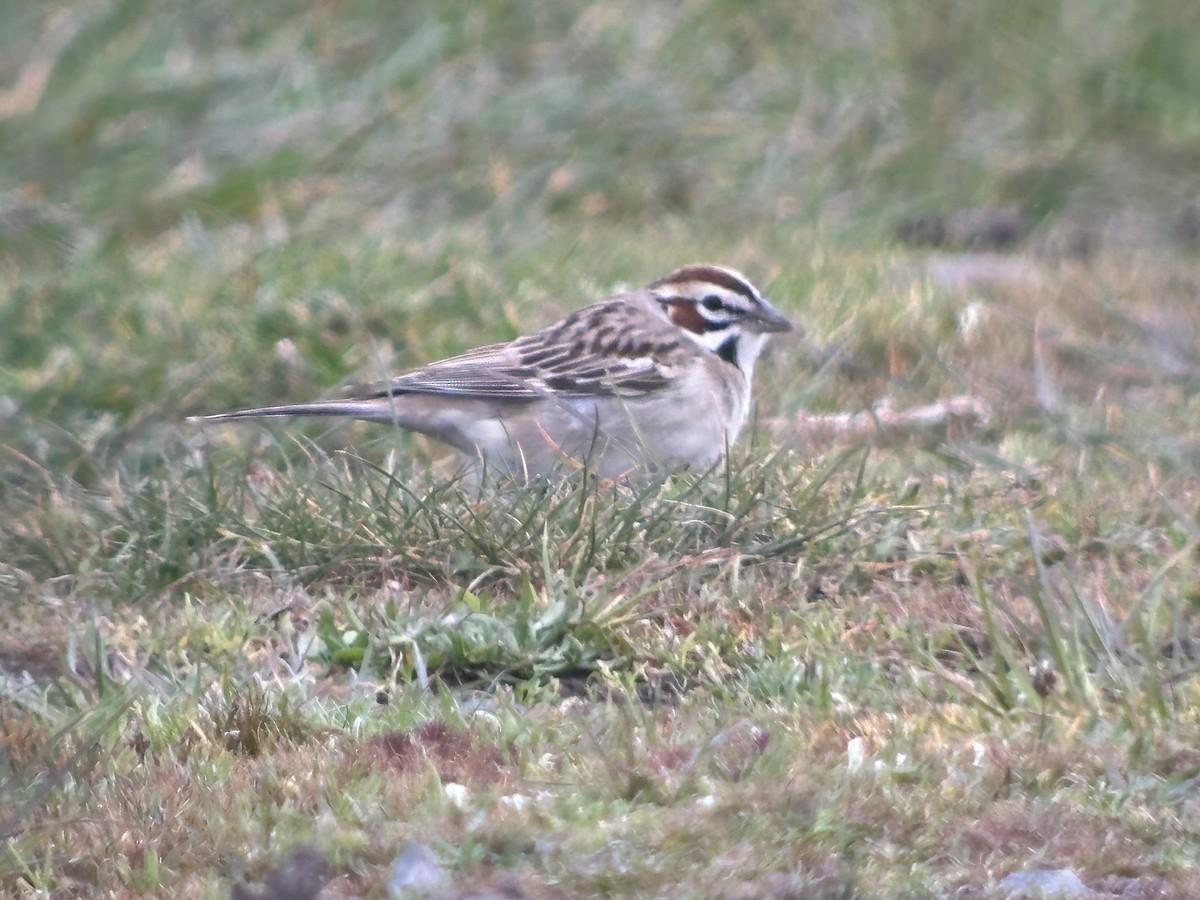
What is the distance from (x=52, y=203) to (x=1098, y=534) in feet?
20.8

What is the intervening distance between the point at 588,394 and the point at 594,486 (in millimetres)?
1240

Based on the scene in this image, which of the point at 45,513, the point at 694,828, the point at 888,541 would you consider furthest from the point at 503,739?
the point at 45,513

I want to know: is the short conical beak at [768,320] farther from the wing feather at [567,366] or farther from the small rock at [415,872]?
the small rock at [415,872]

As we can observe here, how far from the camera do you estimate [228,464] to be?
6.13 m

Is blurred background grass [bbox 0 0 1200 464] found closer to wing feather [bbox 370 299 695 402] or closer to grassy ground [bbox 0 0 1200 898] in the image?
grassy ground [bbox 0 0 1200 898]

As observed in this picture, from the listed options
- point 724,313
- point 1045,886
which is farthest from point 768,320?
point 1045,886

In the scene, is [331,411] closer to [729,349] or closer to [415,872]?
[729,349]

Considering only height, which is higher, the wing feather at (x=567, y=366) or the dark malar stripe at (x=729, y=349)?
the wing feather at (x=567, y=366)

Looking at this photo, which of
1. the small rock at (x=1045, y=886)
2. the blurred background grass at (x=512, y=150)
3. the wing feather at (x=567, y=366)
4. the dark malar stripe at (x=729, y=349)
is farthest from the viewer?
the blurred background grass at (x=512, y=150)

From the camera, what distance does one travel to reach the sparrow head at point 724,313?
22.9ft

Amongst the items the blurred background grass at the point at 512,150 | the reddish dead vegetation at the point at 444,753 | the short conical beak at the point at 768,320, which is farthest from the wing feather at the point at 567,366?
the reddish dead vegetation at the point at 444,753

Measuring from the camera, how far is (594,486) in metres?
5.39

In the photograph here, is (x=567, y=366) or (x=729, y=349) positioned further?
(x=729, y=349)

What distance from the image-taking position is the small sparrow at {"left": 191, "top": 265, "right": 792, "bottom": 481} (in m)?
6.35
